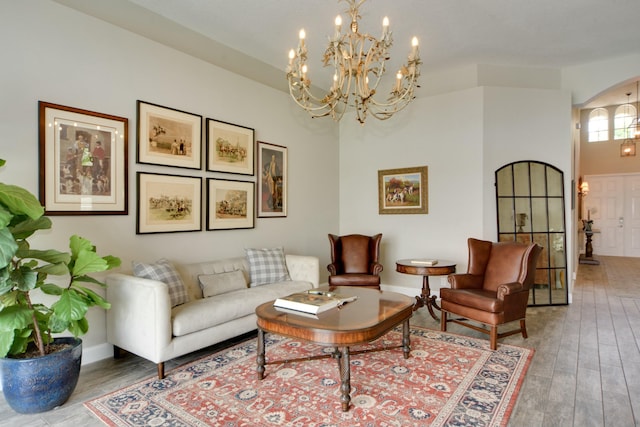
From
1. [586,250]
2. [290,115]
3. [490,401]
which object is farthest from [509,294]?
[586,250]

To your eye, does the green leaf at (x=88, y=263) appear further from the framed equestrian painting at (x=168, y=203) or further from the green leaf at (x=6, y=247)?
the framed equestrian painting at (x=168, y=203)

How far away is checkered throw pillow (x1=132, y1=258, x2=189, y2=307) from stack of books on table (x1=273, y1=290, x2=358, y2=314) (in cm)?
96

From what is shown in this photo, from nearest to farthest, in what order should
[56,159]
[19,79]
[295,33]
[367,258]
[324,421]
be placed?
1. [324,421]
2. [19,79]
3. [56,159]
4. [295,33]
5. [367,258]

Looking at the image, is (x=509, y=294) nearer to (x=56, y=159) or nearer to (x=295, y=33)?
(x=295, y=33)

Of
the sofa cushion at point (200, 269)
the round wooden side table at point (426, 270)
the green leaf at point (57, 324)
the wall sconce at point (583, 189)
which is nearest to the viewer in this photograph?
the green leaf at point (57, 324)

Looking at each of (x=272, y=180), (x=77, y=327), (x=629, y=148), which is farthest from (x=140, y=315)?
(x=629, y=148)

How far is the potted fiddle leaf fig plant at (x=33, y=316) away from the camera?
2168 millimetres

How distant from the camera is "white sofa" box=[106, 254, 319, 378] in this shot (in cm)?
278

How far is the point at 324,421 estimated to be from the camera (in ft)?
7.29

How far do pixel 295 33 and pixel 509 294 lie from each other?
361 cm

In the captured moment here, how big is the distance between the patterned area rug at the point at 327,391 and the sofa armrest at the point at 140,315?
302mm

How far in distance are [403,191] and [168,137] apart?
11.7 ft

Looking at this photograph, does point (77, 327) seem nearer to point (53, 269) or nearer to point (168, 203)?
point (53, 269)

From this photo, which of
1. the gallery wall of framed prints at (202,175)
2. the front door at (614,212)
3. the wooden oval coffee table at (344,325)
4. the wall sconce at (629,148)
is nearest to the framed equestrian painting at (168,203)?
the gallery wall of framed prints at (202,175)
